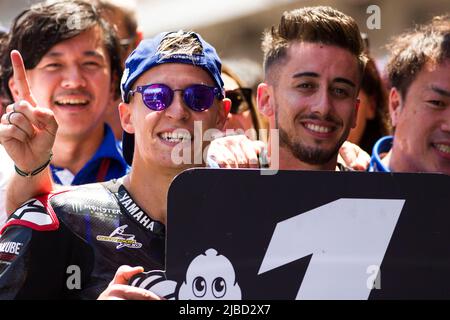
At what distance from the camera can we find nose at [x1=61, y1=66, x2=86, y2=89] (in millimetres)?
4723

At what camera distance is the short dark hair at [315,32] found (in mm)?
4062

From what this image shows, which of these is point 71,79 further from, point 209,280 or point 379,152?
point 209,280

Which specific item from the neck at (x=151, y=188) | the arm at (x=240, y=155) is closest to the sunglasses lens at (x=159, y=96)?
the neck at (x=151, y=188)

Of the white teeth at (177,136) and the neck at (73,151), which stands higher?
the neck at (73,151)

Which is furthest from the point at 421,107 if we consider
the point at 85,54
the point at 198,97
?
the point at 85,54

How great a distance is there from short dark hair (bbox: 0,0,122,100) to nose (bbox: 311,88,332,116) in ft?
4.76

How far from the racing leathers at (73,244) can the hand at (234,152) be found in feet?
2.13

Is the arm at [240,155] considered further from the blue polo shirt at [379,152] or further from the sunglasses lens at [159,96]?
the sunglasses lens at [159,96]

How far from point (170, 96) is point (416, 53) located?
1.41 m

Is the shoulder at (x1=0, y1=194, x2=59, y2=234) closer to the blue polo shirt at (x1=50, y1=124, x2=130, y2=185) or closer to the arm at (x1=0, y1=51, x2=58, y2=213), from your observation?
the arm at (x1=0, y1=51, x2=58, y2=213)

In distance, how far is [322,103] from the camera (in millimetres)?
3859

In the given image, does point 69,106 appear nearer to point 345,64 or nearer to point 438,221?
point 345,64

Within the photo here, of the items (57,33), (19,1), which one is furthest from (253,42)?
(57,33)

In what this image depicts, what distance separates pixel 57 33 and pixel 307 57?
1373 millimetres
